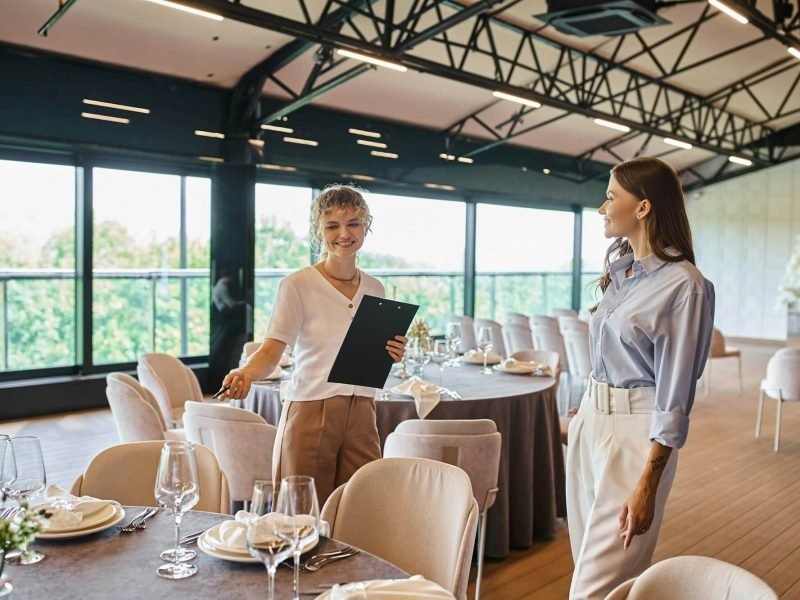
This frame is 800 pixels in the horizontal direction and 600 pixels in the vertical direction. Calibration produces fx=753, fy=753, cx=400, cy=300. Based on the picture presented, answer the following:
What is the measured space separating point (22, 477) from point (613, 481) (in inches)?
62.2

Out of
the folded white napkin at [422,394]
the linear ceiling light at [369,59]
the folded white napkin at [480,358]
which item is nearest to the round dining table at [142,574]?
the folded white napkin at [422,394]

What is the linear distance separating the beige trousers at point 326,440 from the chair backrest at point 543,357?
296cm

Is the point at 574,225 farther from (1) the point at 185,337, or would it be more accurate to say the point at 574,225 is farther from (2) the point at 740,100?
→ (1) the point at 185,337

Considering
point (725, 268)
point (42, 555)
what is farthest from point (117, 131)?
point (725, 268)

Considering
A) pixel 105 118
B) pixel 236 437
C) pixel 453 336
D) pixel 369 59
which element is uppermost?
pixel 369 59

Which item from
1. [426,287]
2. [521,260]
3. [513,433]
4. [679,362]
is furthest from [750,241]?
[679,362]

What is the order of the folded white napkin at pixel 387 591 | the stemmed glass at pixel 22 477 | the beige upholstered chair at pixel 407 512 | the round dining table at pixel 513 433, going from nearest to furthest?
the folded white napkin at pixel 387 591 → the stemmed glass at pixel 22 477 → the beige upholstered chair at pixel 407 512 → the round dining table at pixel 513 433

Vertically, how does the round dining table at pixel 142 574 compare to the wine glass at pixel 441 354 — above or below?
below

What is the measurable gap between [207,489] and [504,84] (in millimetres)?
6908

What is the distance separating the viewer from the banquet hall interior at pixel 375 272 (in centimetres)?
208

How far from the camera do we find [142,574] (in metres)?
1.74

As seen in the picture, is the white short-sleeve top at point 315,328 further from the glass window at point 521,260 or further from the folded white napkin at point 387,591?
the glass window at point 521,260

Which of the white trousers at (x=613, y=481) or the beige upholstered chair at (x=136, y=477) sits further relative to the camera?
the beige upholstered chair at (x=136, y=477)

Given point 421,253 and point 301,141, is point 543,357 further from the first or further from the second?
point 421,253
